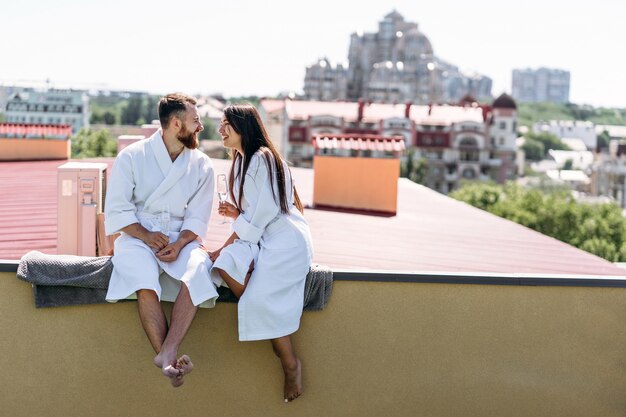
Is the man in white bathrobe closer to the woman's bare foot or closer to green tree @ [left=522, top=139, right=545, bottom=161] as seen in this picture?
the woman's bare foot

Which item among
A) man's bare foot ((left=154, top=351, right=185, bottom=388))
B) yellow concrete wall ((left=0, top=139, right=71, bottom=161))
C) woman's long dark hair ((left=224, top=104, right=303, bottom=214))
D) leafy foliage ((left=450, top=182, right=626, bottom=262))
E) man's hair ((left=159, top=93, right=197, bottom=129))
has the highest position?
man's hair ((left=159, top=93, right=197, bottom=129))

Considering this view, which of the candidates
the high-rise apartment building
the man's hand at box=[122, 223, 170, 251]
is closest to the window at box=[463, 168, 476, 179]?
the high-rise apartment building

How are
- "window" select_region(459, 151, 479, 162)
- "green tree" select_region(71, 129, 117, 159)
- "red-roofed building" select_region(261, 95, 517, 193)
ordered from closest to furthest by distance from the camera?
"green tree" select_region(71, 129, 117, 159)
"red-roofed building" select_region(261, 95, 517, 193)
"window" select_region(459, 151, 479, 162)

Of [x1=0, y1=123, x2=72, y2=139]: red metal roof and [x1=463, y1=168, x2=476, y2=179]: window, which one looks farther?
[x1=463, y1=168, x2=476, y2=179]: window

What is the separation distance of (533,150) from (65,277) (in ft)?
470

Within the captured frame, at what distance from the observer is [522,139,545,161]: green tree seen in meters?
141

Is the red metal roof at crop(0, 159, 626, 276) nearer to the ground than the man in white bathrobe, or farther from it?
nearer to the ground

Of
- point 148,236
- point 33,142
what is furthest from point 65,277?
point 33,142

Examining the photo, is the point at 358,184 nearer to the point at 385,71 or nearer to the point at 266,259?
the point at 266,259

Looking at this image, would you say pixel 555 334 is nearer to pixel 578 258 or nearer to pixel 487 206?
pixel 578 258

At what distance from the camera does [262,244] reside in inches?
144

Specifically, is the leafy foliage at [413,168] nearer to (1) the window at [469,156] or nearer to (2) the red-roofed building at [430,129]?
(2) the red-roofed building at [430,129]

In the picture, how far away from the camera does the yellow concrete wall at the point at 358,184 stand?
406 inches

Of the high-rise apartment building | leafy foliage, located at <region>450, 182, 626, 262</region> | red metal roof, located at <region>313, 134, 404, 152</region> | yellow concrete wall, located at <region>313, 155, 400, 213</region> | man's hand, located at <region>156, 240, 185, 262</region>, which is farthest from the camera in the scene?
the high-rise apartment building
